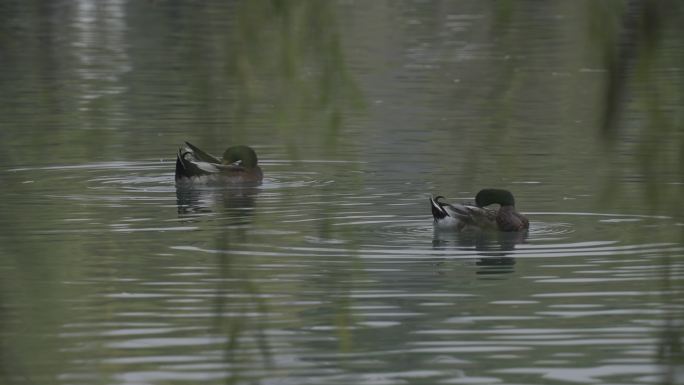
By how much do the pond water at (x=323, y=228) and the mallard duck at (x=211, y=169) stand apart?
22 centimetres

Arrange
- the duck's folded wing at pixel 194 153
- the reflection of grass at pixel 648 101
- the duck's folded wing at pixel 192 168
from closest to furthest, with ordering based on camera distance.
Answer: the reflection of grass at pixel 648 101 → the duck's folded wing at pixel 192 168 → the duck's folded wing at pixel 194 153

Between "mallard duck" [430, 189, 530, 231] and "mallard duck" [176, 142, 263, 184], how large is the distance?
311cm

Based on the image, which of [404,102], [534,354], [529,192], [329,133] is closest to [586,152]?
[529,192]

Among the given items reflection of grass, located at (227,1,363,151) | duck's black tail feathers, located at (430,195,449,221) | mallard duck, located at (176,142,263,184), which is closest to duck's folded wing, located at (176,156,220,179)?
mallard duck, located at (176,142,263,184)

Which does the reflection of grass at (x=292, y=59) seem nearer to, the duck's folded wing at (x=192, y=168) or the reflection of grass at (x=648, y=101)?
the reflection of grass at (x=648, y=101)

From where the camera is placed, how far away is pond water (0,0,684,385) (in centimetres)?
349

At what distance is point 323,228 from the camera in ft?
13.5

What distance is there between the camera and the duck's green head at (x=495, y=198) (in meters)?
14.6

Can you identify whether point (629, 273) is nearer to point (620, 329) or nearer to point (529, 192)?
point (620, 329)

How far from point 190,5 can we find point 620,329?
5.17 meters

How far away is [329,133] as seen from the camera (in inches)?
139

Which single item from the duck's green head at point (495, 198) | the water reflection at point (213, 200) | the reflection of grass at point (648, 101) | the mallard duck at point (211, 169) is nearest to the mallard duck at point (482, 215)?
the duck's green head at point (495, 198)

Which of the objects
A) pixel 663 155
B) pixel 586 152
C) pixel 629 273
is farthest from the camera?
pixel 586 152

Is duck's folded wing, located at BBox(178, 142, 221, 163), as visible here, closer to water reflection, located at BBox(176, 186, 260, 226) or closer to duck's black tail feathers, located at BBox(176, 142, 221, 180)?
duck's black tail feathers, located at BBox(176, 142, 221, 180)
